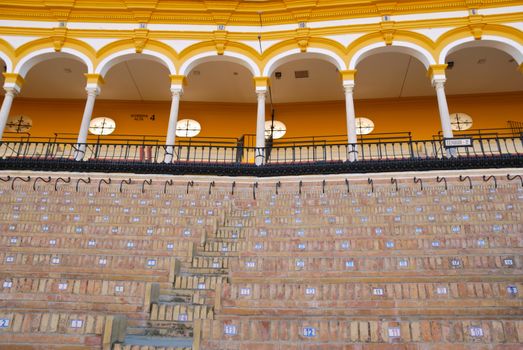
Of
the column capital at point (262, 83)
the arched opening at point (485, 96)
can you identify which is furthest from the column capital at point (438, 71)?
the column capital at point (262, 83)

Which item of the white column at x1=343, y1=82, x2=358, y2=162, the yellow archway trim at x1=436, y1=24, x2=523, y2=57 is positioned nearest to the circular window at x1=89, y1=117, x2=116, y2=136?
the white column at x1=343, y1=82, x2=358, y2=162

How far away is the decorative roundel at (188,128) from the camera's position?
1736 centimetres

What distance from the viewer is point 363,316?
3963mm

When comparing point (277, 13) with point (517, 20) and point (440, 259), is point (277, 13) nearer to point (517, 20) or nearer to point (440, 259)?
point (517, 20)

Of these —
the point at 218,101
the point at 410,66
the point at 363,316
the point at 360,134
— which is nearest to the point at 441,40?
the point at 410,66

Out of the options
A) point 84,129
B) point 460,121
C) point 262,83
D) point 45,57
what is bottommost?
point 84,129

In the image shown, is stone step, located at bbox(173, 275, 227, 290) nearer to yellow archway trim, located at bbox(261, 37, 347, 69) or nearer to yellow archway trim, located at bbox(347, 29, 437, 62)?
yellow archway trim, located at bbox(261, 37, 347, 69)

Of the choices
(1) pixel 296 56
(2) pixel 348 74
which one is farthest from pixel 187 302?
(1) pixel 296 56

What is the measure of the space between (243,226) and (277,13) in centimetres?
946

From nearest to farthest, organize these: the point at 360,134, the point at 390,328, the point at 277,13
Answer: the point at 390,328, the point at 277,13, the point at 360,134

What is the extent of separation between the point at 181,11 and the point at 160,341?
12767 mm

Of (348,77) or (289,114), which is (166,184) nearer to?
(348,77)

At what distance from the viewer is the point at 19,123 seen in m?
17.5

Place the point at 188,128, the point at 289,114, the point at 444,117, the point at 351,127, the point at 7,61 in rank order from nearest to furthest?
the point at 444,117 → the point at 351,127 → the point at 7,61 → the point at 188,128 → the point at 289,114
